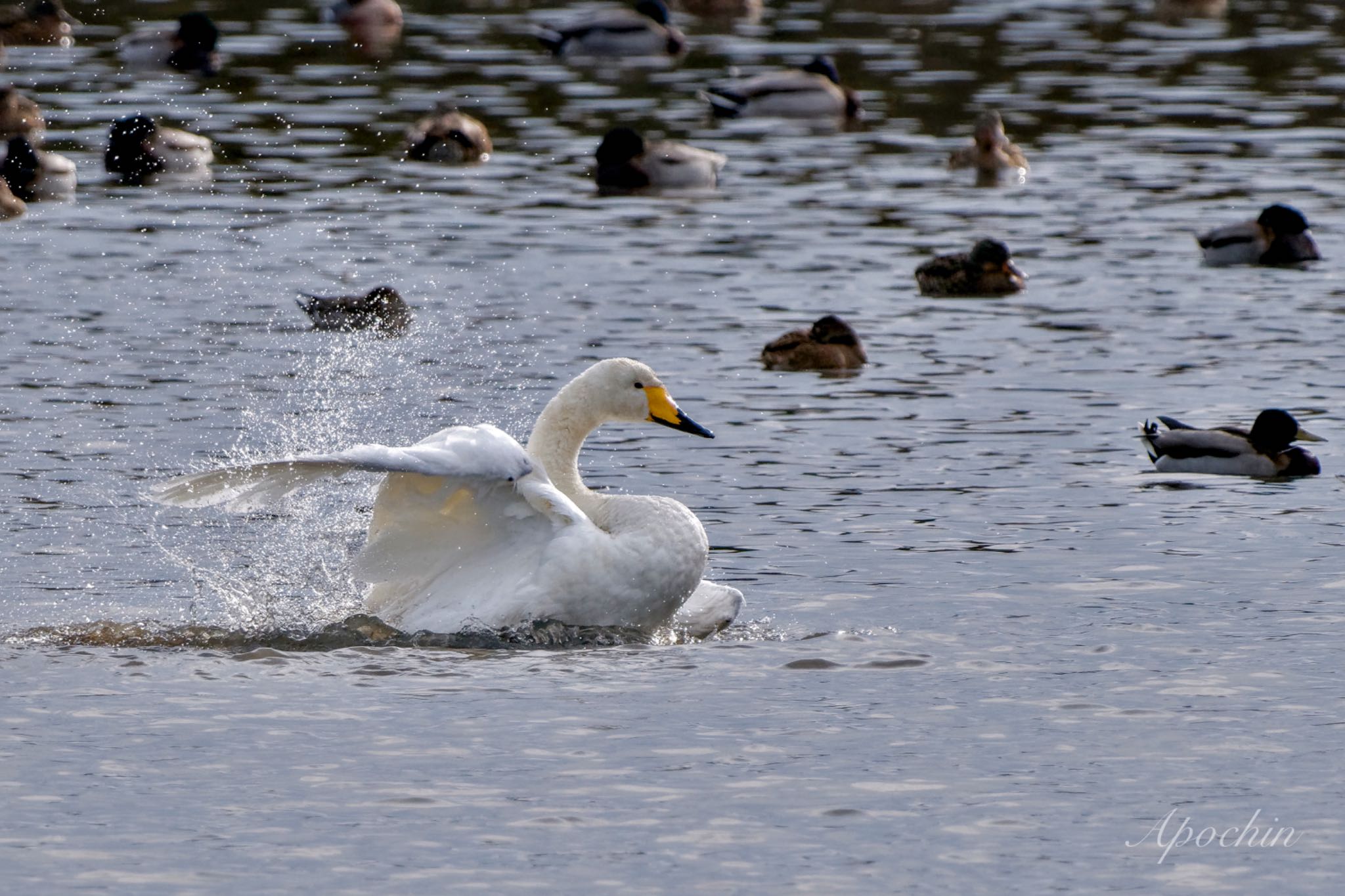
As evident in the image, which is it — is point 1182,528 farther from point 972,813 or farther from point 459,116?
point 459,116

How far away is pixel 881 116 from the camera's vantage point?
31234mm

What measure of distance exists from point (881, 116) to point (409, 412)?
17.3 m

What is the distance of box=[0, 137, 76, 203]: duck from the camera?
24.3 metres

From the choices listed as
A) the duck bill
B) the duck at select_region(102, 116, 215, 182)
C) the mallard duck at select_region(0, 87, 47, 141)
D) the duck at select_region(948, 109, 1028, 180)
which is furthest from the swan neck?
the mallard duck at select_region(0, 87, 47, 141)

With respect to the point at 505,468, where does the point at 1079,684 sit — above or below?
below

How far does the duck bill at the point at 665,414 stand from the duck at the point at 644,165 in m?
14.7

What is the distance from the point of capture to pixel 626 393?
10547 mm

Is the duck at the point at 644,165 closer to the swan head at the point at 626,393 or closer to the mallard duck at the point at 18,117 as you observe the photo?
the mallard duck at the point at 18,117

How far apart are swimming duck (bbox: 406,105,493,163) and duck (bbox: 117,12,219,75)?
28.6 feet

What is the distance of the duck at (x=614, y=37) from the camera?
37688mm

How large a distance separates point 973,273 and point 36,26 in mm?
24150

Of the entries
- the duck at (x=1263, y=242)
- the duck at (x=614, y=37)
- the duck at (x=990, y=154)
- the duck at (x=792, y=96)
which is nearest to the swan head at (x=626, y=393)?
the duck at (x=1263, y=242)

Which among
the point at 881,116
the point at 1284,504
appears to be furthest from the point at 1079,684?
the point at 881,116

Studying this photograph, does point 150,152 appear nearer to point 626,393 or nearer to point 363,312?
point 363,312
